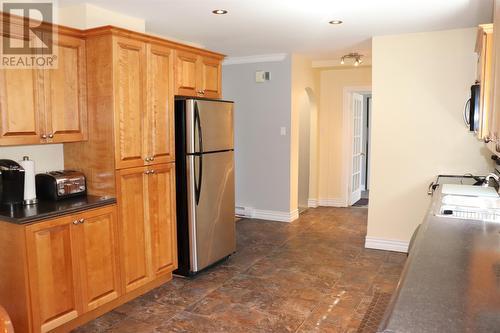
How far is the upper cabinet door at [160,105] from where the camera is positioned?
3258mm

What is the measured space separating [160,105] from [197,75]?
0.58m

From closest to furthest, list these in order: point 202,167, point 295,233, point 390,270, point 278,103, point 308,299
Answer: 1. point 308,299
2. point 202,167
3. point 390,270
4. point 295,233
5. point 278,103

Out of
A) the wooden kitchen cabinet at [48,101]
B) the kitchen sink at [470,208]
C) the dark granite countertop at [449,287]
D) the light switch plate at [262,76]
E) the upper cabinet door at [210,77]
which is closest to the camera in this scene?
the dark granite countertop at [449,287]

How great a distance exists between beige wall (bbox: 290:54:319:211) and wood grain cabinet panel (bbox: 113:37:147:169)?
2.86m

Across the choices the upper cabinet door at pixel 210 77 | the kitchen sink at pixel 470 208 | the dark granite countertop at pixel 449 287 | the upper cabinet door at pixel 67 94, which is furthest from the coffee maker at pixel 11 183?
the kitchen sink at pixel 470 208

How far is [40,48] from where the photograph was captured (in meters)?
2.70

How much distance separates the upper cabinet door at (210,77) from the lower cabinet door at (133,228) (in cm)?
107

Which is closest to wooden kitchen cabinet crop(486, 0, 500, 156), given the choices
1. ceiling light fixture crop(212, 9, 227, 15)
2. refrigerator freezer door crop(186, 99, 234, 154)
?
ceiling light fixture crop(212, 9, 227, 15)

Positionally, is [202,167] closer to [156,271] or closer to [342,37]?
[156,271]

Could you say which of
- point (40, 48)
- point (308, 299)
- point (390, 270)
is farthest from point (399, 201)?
point (40, 48)

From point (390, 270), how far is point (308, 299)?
42.3 inches

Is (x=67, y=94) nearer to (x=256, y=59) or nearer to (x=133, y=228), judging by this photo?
(x=133, y=228)

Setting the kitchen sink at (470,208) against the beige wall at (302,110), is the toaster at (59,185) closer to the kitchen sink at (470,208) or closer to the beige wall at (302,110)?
the kitchen sink at (470,208)

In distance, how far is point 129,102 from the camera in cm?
310
